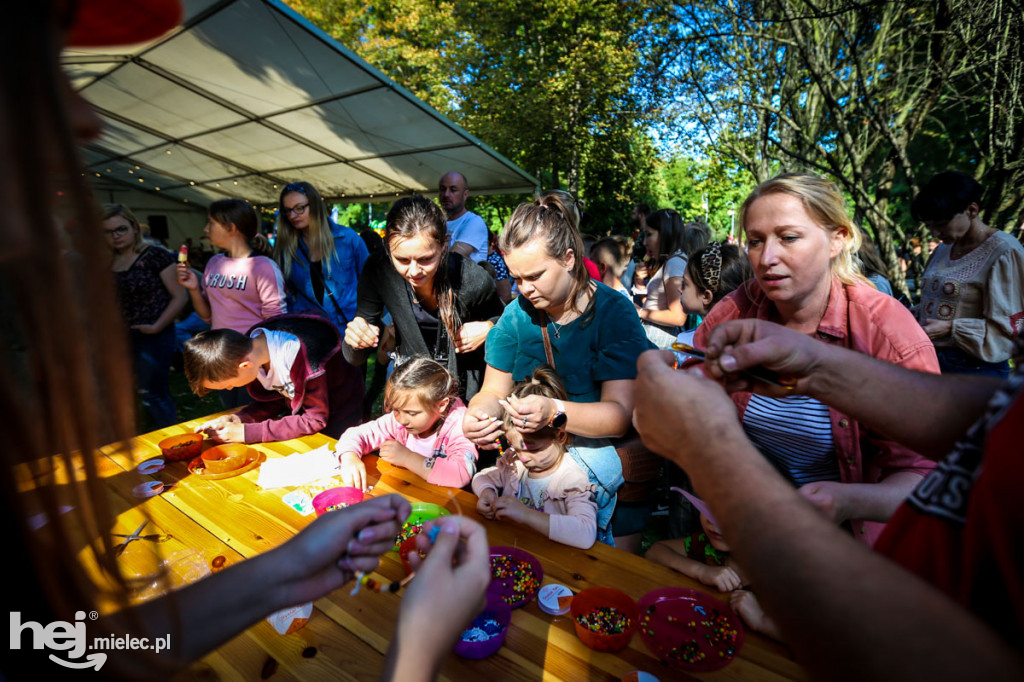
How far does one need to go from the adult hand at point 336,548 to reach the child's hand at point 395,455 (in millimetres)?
1293

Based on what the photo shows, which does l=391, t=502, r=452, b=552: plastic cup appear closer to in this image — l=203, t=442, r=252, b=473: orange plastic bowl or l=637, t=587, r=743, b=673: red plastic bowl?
l=637, t=587, r=743, b=673: red plastic bowl

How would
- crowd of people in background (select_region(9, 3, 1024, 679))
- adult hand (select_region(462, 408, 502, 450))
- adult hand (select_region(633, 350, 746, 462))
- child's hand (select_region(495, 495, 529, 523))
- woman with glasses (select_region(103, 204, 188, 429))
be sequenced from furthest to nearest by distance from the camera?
woman with glasses (select_region(103, 204, 188, 429))
adult hand (select_region(462, 408, 502, 450))
child's hand (select_region(495, 495, 529, 523))
adult hand (select_region(633, 350, 746, 462))
crowd of people in background (select_region(9, 3, 1024, 679))

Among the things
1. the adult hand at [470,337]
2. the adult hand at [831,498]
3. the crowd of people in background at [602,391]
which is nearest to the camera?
the crowd of people in background at [602,391]

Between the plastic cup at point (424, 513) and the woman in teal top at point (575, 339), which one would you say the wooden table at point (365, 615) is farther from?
the woman in teal top at point (575, 339)

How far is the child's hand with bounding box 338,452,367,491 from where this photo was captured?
234cm

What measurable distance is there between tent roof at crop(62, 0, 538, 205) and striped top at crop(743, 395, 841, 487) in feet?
20.8

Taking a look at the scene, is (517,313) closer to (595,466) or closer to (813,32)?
(595,466)

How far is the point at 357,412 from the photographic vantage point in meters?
3.84

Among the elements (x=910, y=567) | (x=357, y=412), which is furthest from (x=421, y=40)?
(x=910, y=567)

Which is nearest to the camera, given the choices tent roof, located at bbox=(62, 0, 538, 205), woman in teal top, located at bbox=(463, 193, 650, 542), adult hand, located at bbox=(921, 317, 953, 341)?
woman in teal top, located at bbox=(463, 193, 650, 542)

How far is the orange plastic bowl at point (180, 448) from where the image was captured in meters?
2.60

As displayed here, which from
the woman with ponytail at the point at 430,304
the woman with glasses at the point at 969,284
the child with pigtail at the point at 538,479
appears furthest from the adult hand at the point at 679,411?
the woman with glasses at the point at 969,284

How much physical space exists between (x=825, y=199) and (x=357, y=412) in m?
3.38

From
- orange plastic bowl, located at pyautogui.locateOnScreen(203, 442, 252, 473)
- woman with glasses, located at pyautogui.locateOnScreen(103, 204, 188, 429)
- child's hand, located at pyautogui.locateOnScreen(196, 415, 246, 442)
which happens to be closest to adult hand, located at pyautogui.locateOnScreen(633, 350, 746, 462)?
orange plastic bowl, located at pyautogui.locateOnScreen(203, 442, 252, 473)
